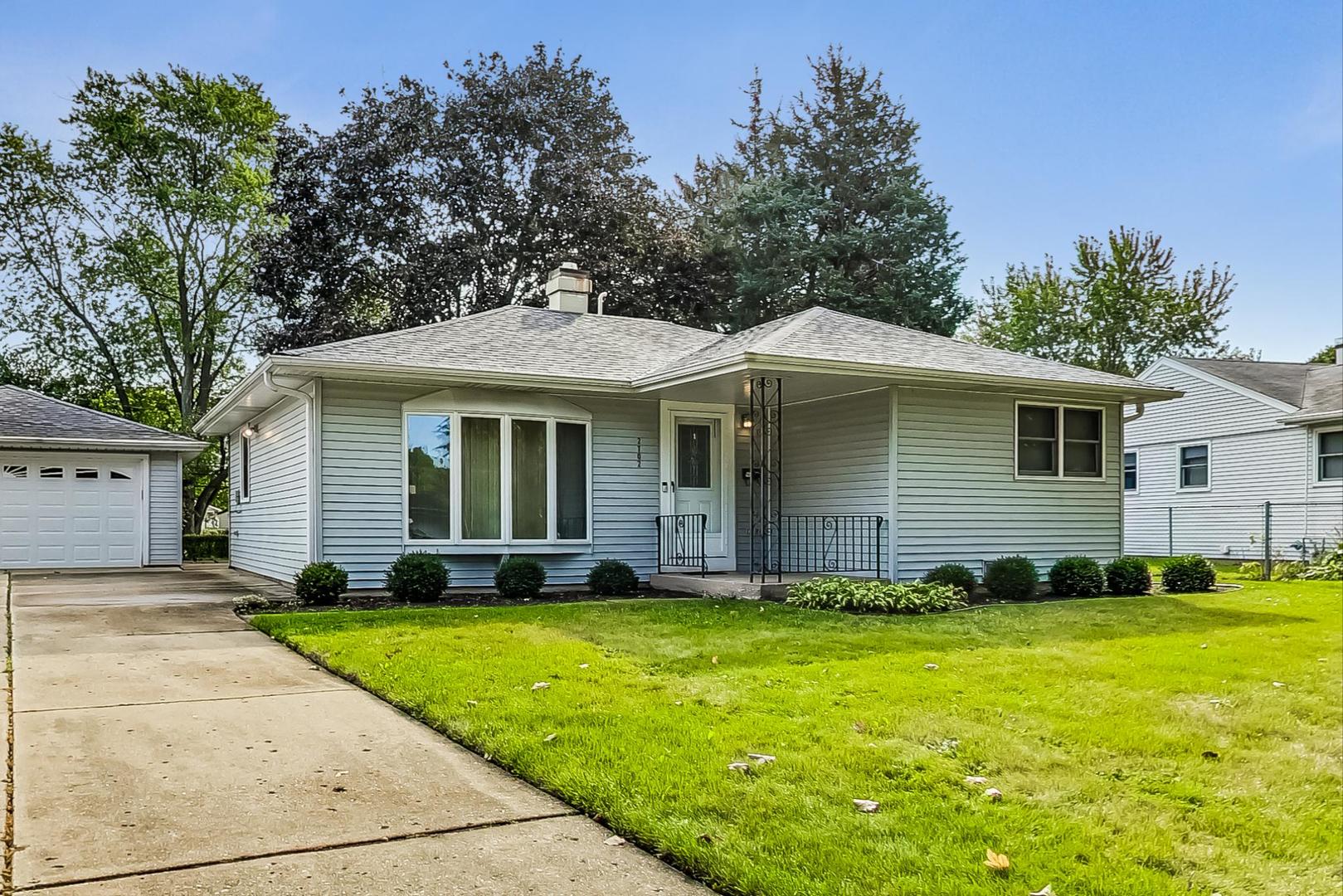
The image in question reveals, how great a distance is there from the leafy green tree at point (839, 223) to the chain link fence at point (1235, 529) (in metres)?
7.78

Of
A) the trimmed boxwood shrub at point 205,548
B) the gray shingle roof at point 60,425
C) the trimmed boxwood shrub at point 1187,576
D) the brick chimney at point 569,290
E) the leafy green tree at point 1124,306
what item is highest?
the leafy green tree at point 1124,306

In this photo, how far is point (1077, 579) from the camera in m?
11.6

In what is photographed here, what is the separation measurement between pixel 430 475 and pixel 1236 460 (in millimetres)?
16582

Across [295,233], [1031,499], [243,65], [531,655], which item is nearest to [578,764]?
[531,655]

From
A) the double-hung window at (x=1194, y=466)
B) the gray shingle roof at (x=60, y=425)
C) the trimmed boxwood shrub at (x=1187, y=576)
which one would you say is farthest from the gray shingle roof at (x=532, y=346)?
the double-hung window at (x=1194, y=466)

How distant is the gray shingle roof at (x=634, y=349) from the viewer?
36.0 feet

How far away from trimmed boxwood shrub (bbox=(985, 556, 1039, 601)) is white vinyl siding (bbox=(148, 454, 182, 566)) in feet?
45.3

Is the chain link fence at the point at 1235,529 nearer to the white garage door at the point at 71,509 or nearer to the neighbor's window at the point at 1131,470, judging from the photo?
the neighbor's window at the point at 1131,470

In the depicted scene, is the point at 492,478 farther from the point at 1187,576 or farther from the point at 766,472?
the point at 1187,576

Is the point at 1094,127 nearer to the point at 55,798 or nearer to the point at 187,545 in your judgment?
the point at 55,798

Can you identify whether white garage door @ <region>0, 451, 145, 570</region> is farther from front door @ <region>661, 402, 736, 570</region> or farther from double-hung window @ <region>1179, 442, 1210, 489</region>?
double-hung window @ <region>1179, 442, 1210, 489</region>

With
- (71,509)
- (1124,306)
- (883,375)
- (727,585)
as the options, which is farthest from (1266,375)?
(71,509)

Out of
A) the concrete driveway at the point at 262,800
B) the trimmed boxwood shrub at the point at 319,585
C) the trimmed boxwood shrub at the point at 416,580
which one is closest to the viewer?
the concrete driveway at the point at 262,800

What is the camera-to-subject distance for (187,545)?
22156 millimetres
